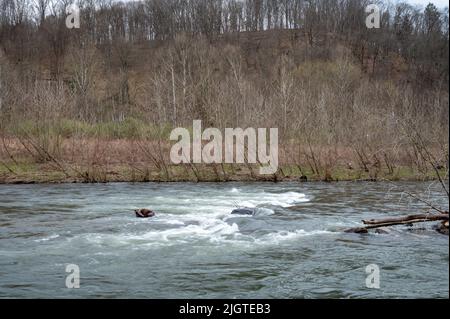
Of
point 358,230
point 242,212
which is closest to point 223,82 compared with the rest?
point 242,212

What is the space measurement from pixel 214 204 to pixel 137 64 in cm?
6307

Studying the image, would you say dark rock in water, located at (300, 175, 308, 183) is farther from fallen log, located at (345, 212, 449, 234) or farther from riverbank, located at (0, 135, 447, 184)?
fallen log, located at (345, 212, 449, 234)

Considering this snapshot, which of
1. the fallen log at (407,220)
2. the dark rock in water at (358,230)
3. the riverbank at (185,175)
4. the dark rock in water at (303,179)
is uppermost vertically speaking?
the fallen log at (407,220)

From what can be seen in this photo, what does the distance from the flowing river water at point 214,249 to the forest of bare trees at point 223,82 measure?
9.84 feet

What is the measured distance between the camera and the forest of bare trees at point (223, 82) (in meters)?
29.0

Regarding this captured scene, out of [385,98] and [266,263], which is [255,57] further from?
[266,263]

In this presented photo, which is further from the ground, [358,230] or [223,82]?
[223,82]

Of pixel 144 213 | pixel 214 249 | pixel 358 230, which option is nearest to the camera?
pixel 214 249

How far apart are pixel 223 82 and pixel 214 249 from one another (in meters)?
32.0

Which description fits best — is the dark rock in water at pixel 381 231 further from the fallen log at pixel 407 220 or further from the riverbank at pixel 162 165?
the riverbank at pixel 162 165

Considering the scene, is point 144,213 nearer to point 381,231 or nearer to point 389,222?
point 381,231

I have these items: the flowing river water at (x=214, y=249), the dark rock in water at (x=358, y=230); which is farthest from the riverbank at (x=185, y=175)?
the dark rock in water at (x=358, y=230)

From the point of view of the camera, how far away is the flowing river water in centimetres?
1009

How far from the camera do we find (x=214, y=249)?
13062 millimetres
